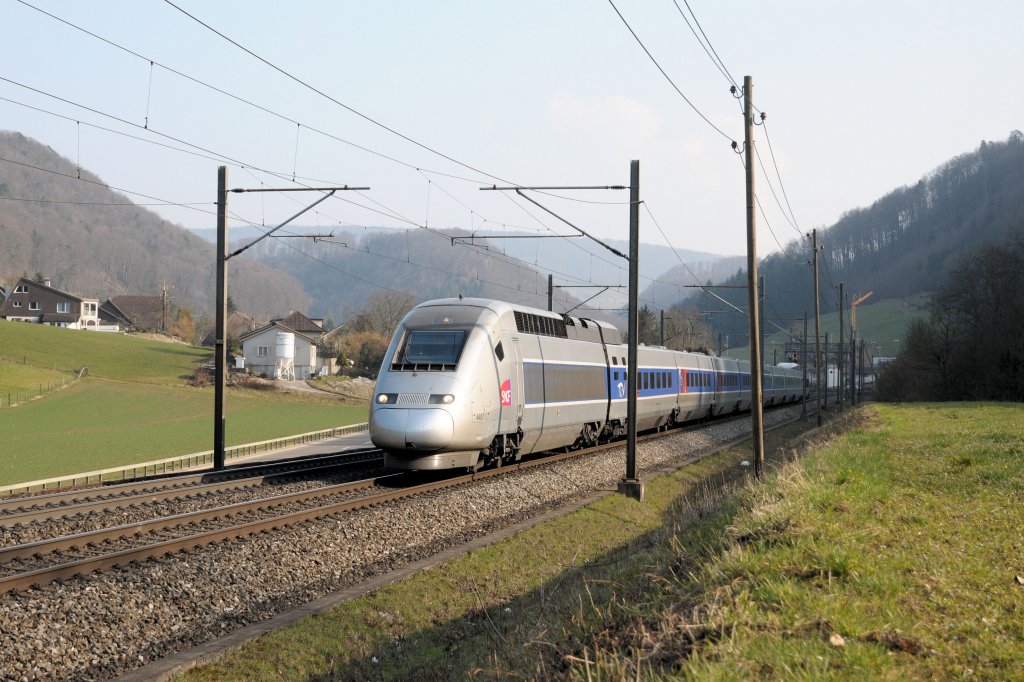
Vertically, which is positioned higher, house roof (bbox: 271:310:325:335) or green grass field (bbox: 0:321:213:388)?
house roof (bbox: 271:310:325:335)

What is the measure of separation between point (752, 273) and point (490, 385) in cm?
705

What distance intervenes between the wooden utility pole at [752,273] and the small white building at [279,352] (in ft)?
247

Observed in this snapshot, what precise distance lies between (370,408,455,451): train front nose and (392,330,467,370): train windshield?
1.23m

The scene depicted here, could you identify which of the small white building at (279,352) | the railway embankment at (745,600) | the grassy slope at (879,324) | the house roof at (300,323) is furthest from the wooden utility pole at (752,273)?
the grassy slope at (879,324)

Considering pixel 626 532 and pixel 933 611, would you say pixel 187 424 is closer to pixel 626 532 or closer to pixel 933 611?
pixel 626 532

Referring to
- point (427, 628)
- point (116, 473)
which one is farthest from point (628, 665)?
point (116, 473)

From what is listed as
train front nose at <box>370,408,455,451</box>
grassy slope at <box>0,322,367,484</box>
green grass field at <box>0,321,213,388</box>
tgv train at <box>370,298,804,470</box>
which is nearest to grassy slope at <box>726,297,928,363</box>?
green grass field at <box>0,321,213,388</box>

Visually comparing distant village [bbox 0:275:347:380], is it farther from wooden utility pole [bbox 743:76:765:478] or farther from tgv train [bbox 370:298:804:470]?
wooden utility pole [bbox 743:76:765:478]

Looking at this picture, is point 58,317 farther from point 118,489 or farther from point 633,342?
point 633,342

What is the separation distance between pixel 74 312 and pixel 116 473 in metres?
119

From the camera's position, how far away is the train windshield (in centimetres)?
1917

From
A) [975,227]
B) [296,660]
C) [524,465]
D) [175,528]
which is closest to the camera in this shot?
[296,660]

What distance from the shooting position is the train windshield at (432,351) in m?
19.2

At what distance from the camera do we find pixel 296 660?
9.02 meters
